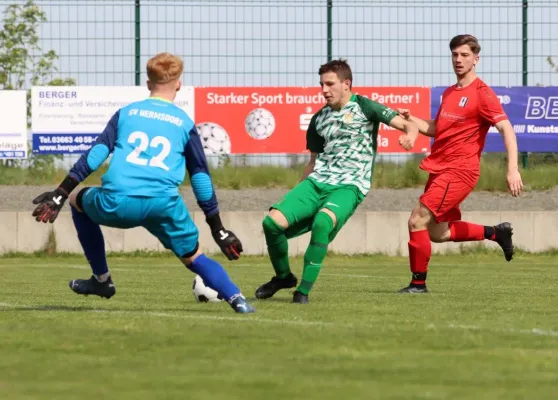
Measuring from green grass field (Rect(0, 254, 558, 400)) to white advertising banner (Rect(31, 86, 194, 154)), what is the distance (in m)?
10.7

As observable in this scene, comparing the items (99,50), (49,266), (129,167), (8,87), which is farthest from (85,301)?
(8,87)

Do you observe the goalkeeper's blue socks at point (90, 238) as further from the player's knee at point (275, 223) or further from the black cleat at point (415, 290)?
the black cleat at point (415, 290)

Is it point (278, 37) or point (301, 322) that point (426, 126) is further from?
point (278, 37)

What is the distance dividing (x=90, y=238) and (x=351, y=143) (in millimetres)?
2443

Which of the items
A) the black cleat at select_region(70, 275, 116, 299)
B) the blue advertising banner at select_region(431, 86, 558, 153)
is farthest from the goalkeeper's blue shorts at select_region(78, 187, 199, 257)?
the blue advertising banner at select_region(431, 86, 558, 153)

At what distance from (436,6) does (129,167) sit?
14.0 metres

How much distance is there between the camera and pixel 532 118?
Result: 22875mm

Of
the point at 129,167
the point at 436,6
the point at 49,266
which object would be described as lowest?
the point at 49,266

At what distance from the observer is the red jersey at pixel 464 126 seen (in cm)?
1130

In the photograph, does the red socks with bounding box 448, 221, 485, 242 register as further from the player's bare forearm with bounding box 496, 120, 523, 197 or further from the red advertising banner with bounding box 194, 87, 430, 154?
the red advertising banner with bounding box 194, 87, 430, 154

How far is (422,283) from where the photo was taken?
11.4 m

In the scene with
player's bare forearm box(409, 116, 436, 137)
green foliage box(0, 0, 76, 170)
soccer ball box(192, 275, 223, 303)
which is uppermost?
green foliage box(0, 0, 76, 170)

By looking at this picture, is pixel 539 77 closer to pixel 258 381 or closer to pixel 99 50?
pixel 99 50

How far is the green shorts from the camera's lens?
10070 mm
